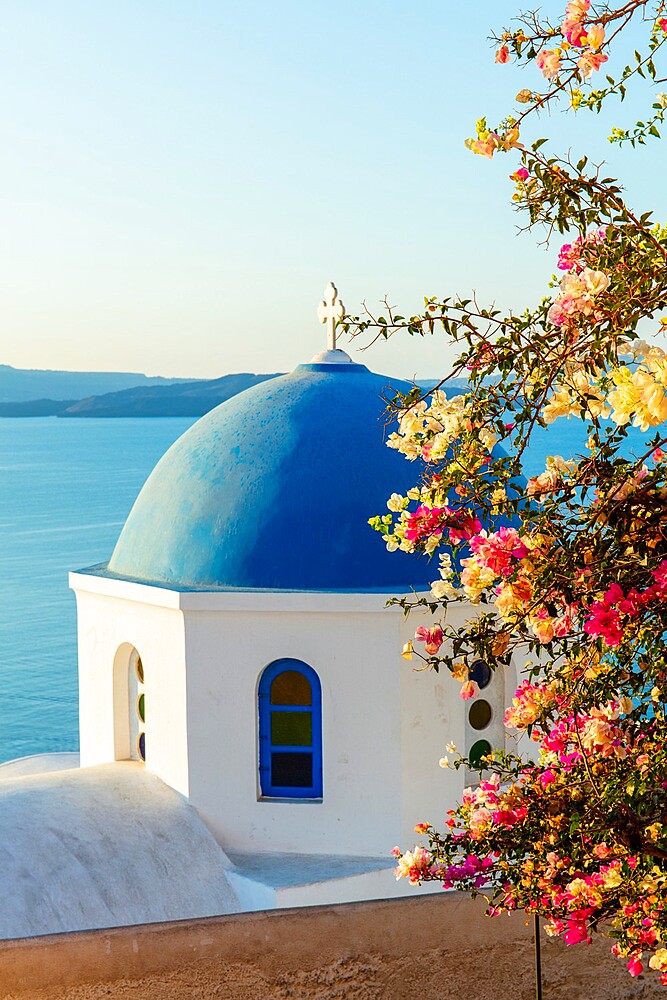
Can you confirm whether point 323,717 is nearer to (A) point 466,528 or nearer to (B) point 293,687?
(B) point 293,687

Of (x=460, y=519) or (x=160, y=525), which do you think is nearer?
(x=460, y=519)

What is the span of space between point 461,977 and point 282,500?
13.0 ft

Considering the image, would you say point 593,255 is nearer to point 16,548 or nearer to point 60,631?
point 60,631

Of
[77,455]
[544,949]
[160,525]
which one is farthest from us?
[77,455]

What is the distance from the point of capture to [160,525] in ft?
30.7

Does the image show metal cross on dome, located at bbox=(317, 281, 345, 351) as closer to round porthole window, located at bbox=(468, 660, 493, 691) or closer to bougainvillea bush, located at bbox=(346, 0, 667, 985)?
round porthole window, located at bbox=(468, 660, 493, 691)

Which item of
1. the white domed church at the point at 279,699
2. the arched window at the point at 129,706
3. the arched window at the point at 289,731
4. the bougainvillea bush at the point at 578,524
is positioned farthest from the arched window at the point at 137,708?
the bougainvillea bush at the point at 578,524

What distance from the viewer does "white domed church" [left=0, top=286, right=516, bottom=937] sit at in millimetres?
8500

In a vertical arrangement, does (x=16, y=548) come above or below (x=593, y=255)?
below

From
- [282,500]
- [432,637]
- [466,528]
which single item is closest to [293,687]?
[282,500]

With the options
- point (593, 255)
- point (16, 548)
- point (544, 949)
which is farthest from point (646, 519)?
point (16, 548)

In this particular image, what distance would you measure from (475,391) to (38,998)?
323cm

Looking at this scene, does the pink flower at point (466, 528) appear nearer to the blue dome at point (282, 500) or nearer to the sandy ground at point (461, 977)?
the sandy ground at point (461, 977)

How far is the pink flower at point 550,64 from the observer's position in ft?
11.4
